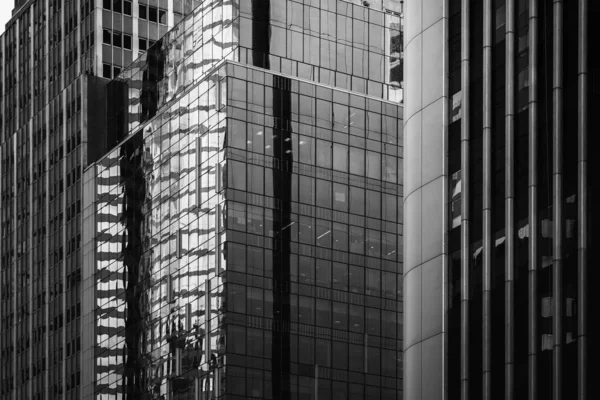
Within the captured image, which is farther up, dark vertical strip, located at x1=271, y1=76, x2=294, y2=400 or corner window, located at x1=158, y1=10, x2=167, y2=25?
corner window, located at x1=158, y1=10, x2=167, y2=25

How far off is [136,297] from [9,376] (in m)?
30.3

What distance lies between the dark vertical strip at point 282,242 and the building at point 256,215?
0.14 m

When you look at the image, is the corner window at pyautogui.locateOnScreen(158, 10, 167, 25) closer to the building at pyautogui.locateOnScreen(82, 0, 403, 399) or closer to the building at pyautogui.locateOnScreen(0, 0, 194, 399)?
the building at pyautogui.locateOnScreen(0, 0, 194, 399)

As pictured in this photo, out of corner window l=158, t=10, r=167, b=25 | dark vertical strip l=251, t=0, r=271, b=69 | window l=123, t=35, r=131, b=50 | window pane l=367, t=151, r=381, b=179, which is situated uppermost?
corner window l=158, t=10, r=167, b=25

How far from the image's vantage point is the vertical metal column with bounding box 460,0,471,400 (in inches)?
2968
